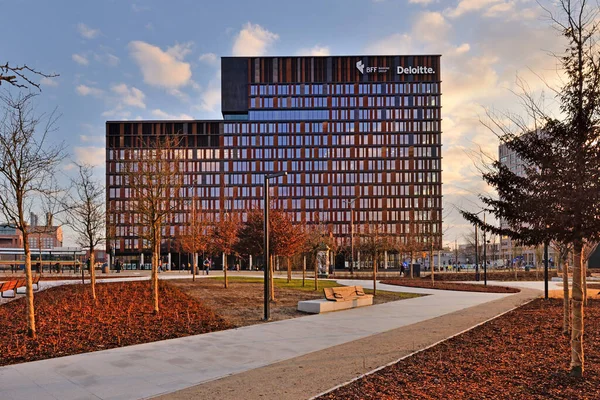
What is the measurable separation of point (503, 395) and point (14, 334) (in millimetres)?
10580

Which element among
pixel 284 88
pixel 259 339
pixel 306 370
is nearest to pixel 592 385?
pixel 306 370

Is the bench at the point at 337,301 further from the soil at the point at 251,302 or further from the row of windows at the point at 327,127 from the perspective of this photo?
the row of windows at the point at 327,127

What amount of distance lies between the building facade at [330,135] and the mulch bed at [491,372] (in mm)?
87859

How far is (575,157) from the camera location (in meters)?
6.65

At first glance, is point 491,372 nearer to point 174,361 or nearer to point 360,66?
point 174,361

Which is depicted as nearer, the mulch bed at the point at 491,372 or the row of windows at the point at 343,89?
the mulch bed at the point at 491,372

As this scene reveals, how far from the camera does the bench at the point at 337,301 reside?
16.0m

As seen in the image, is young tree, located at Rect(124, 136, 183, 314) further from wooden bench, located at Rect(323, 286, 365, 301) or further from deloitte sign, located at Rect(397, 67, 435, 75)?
deloitte sign, located at Rect(397, 67, 435, 75)

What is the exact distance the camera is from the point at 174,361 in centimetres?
877

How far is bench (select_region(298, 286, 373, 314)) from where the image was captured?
16.0 meters

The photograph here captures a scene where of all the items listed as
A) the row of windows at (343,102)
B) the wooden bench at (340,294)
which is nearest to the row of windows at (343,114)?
the row of windows at (343,102)

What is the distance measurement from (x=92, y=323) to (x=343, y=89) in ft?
305

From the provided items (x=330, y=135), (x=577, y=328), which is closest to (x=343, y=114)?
(x=330, y=135)

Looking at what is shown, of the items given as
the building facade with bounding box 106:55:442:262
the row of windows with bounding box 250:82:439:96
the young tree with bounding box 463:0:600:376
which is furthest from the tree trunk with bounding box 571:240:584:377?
the row of windows with bounding box 250:82:439:96
